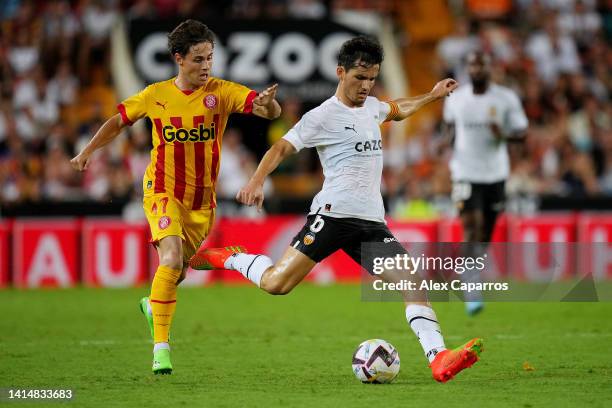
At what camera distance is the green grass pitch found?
24.2 ft

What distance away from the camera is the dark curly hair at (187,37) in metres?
8.57

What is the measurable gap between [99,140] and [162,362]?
66.6 inches

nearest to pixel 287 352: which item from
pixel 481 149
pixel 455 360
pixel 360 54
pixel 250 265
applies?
pixel 250 265


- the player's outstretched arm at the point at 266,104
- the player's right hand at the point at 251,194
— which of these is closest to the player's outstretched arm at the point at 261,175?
the player's right hand at the point at 251,194

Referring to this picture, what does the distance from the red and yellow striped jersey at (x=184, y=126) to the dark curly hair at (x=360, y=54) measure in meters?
1.02

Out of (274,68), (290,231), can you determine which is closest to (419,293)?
(290,231)

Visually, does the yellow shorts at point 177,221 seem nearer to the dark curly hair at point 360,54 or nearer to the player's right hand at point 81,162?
Result: the player's right hand at point 81,162

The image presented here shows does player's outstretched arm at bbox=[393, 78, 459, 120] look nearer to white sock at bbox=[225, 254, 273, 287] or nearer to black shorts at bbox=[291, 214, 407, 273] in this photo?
black shorts at bbox=[291, 214, 407, 273]

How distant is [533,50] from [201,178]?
13.7m

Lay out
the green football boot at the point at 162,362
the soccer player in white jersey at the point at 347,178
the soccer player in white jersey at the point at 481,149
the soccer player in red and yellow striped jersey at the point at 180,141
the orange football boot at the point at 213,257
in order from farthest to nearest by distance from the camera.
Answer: the soccer player in white jersey at the point at 481,149 → the orange football boot at the point at 213,257 → the soccer player in red and yellow striped jersey at the point at 180,141 → the green football boot at the point at 162,362 → the soccer player in white jersey at the point at 347,178

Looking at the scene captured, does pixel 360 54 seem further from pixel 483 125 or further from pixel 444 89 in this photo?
pixel 483 125

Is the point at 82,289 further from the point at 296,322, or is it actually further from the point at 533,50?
the point at 533,50

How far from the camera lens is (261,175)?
7770 millimetres

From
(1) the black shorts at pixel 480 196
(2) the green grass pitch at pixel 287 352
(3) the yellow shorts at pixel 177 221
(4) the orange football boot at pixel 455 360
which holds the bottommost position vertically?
(2) the green grass pitch at pixel 287 352
